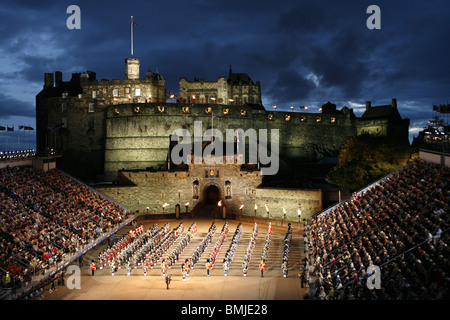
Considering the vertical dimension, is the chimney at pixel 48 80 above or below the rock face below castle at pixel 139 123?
above

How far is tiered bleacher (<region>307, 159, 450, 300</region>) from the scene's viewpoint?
15469mm

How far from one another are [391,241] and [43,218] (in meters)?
21.9

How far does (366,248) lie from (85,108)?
4614cm

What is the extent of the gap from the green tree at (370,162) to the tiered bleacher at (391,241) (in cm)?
740

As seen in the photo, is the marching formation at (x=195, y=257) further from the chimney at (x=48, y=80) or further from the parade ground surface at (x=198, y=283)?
the chimney at (x=48, y=80)

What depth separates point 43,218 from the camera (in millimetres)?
28641

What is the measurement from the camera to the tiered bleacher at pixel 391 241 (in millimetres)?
15469

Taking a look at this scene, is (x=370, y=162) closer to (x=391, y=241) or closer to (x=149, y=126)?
(x=391, y=241)

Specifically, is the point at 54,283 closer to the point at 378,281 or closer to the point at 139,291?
the point at 139,291

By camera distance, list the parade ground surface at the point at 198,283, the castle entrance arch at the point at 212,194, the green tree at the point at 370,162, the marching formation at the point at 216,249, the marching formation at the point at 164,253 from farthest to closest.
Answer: the castle entrance arch at the point at 212,194
the green tree at the point at 370,162
the marching formation at the point at 216,249
the marching formation at the point at 164,253
the parade ground surface at the point at 198,283

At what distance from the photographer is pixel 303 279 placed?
22.5m

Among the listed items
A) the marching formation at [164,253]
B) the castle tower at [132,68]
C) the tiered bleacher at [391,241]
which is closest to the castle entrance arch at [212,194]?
the marching formation at [164,253]

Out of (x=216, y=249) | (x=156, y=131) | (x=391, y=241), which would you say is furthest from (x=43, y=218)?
(x=156, y=131)

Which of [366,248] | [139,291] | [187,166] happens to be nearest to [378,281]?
[366,248]
